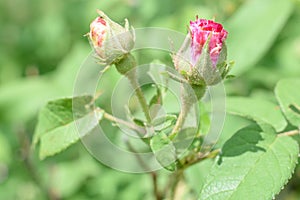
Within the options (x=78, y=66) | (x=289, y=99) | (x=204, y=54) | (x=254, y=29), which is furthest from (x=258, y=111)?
(x=78, y=66)

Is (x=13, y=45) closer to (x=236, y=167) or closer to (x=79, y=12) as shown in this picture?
(x=79, y=12)

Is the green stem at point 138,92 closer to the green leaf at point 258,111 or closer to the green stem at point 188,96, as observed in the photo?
the green stem at point 188,96

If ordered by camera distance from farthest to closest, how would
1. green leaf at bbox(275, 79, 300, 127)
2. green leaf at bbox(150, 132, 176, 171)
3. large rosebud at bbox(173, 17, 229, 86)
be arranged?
green leaf at bbox(275, 79, 300, 127) → green leaf at bbox(150, 132, 176, 171) → large rosebud at bbox(173, 17, 229, 86)

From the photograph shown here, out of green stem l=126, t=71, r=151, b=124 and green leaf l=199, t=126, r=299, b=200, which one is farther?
green stem l=126, t=71, r=151, b=124

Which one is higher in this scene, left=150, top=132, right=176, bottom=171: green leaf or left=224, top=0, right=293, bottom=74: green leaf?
left=150, top=132, right=176, bottom=171: green leaf

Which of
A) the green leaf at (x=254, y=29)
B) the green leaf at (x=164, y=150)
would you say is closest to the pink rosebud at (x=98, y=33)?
the green leaf at (x=164, y=150)

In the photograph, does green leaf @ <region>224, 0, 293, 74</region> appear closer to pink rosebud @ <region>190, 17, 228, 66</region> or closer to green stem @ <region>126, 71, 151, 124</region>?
green stem @ <region>126, 71, 151, 124</region>

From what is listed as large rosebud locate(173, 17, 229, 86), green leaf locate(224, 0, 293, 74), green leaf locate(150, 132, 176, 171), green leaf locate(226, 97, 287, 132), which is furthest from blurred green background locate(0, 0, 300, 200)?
large rosebud locate(173, 17, 229, 86)

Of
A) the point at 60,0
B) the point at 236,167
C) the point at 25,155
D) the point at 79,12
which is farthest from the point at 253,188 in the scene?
the point at 60,0
